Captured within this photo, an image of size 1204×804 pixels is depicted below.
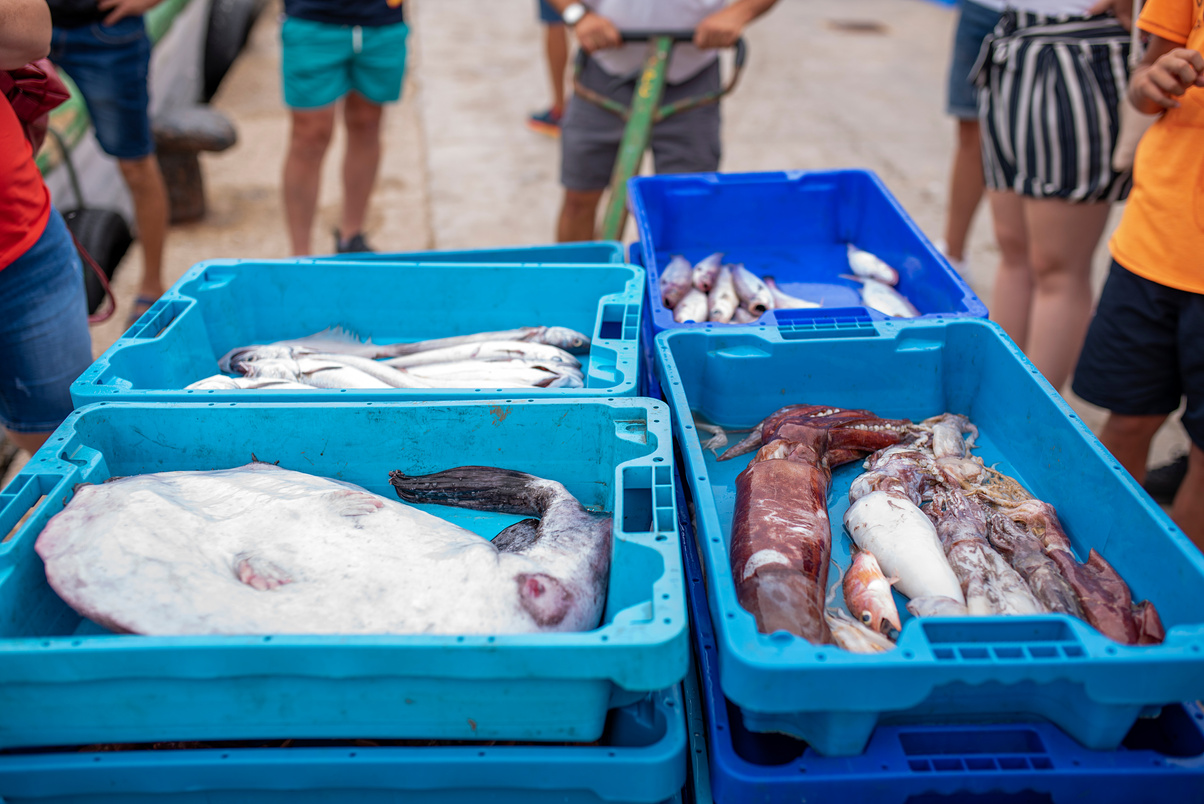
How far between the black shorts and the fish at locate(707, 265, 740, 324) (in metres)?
1.16

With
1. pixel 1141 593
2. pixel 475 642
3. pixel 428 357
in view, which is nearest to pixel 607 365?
pixel 428 357

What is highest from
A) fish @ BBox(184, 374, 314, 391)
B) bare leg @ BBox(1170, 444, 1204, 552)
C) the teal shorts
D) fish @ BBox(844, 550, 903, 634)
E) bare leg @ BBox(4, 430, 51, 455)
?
the teal shorts

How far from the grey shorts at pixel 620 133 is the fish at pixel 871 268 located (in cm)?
111

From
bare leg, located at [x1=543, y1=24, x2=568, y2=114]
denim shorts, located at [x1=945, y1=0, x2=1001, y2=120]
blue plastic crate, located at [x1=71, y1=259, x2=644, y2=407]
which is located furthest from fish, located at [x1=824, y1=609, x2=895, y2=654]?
bare leg, located at [x1=543, y1=24, x2=568, y2=114]

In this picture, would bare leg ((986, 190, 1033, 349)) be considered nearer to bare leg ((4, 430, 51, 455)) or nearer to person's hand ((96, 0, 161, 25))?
bare leg ((4, 430, 51, 455))

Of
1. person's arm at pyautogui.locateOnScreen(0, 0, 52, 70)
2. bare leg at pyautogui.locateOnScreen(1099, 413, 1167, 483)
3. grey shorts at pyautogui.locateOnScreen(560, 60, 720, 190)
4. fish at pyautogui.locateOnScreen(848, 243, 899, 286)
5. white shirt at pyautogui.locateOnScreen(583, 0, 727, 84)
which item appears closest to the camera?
person's arm at pyautogui.locateOnScreen(0, 0, 52, 70)

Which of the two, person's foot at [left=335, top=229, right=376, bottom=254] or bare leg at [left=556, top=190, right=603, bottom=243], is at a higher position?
bare leg at [left=556, top=190, right=603, bottom=243]

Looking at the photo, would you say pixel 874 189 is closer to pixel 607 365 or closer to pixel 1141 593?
pixel 607 365

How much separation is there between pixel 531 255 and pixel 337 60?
198cm

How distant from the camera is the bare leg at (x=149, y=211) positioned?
4.30 metres

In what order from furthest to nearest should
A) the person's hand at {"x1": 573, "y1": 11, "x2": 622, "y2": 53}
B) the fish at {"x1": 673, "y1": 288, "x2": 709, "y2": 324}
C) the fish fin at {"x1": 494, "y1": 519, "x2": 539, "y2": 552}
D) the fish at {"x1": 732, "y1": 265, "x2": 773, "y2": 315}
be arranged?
the person's hand at {"x1": 573, "y1": 11, "x2": 622, "y2": 53}
the fish at {"x1": 732, "y1": 265, "x2": 773, "y2": 315}
the fish at {"x1": 673, "y1": 288, "x2": 709, "y2": 324}
the fish fin at {"x1": 494, "y1": 519, "x2": 539, "y2": 552}

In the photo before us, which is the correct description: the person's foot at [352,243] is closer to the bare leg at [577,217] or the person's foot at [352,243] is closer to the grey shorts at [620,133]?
the bare leg at [577,217]

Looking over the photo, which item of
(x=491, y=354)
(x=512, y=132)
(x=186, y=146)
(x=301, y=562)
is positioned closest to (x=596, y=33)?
(x=491, y=354)

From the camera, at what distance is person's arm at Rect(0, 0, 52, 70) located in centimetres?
198
